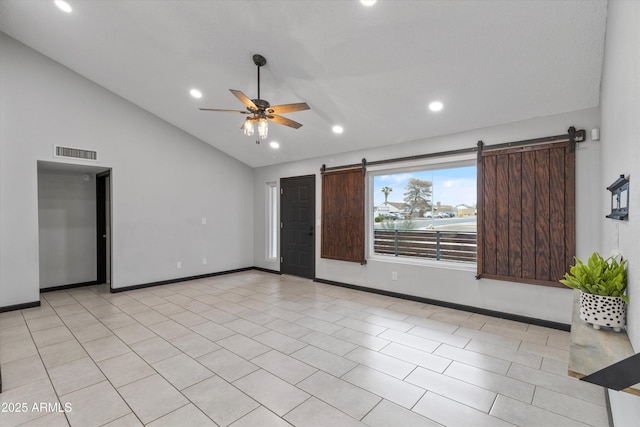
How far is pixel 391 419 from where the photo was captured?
2041 millimetres

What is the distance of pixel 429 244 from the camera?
19.9 feet

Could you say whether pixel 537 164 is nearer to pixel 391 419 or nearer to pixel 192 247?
pixel 391 419

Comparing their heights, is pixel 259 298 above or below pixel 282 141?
below

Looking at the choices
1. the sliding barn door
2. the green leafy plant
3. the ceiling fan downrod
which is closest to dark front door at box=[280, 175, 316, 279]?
the ceiling fan downrod

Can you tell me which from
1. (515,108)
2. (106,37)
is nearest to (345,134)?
(515,108)

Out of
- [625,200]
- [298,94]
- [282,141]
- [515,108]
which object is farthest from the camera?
[282,141]

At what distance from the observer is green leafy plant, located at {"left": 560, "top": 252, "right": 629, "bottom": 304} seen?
4.62 ft

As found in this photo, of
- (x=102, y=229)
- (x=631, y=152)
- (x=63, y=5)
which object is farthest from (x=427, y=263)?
(x=102, y=229)

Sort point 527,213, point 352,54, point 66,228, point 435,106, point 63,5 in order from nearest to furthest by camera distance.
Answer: point 352,54, point 63,5, point 527,213, point 435,106, point 66,228

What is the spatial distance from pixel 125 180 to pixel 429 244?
5835 millimetres

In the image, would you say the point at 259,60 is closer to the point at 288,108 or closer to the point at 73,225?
the point at 288,108

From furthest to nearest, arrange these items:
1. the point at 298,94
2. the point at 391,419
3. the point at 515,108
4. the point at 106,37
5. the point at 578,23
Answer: the point at 298,94, the point at 106,37, the point at 515,108, the point at 578,23, the point at 391,419

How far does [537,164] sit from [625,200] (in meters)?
2.42

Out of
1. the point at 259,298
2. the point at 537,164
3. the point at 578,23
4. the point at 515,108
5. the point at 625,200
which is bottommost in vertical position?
the point at 259,298
